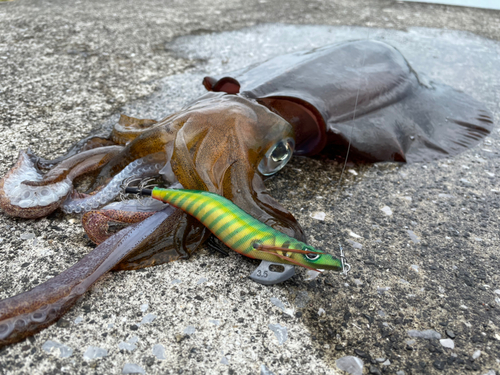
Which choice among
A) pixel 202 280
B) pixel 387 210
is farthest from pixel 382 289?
pixel 202 280

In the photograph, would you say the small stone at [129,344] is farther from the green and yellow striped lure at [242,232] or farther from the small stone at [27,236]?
the small stone at [27,236]

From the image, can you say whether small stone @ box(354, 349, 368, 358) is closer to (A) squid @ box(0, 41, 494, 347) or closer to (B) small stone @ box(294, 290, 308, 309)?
(B) small stone @ box(294, 290, 308, 309)

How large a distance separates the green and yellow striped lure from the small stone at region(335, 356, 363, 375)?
0.34 m

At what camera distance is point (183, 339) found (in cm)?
163

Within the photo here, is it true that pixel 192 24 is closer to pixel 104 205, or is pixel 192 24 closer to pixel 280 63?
pixel 280 63

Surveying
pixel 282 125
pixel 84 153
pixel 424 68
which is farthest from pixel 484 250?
pixel 424 68

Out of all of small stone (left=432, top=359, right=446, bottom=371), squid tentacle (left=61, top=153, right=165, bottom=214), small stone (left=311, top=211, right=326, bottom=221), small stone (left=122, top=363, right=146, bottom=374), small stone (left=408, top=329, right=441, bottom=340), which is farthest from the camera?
small stone (left=311, top=211, right=326, bottom=221)

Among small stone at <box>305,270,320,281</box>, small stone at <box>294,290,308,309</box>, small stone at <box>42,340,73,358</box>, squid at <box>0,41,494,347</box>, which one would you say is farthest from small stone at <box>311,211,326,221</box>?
small stone at <box>42,340,73,358</box>

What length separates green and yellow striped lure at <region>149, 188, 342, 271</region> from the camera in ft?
5.69

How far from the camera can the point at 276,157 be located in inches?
93.8

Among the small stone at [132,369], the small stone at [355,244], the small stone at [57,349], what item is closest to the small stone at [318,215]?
the small stone at [355,244]

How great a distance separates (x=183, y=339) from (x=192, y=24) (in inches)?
160

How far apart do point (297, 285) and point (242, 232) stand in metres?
0.35

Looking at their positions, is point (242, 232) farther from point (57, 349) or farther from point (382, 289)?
point (57, 349)
